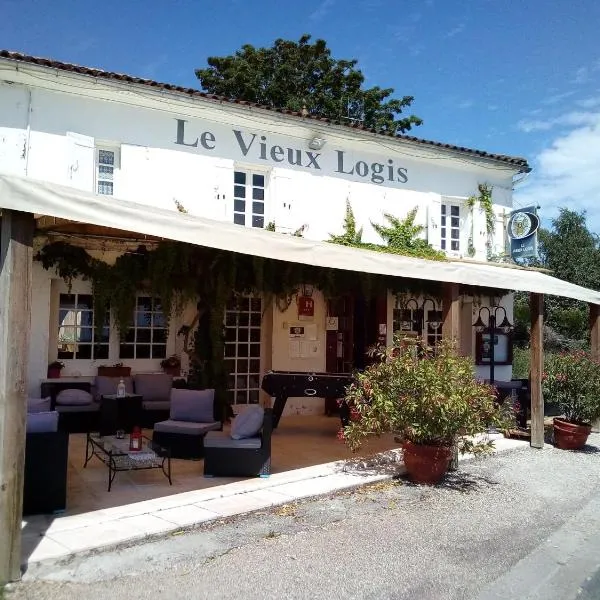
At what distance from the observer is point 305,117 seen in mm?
11547

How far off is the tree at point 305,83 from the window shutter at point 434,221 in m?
11.0

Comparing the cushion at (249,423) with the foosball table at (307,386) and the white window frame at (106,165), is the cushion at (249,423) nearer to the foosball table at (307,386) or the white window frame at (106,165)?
the foosball table at (307,386)

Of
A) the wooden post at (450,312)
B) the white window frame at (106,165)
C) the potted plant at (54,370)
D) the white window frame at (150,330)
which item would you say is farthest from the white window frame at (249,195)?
the wooden post at (450,312)

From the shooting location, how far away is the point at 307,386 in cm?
905

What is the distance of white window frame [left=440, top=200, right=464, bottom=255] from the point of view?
44.2 ft

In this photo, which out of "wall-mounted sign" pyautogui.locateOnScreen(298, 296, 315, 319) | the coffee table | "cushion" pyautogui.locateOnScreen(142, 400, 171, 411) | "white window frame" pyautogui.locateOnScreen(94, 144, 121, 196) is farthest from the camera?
"wall-mounted sign" pyautogui.locateOnScreen(298, 296, 315, 319)

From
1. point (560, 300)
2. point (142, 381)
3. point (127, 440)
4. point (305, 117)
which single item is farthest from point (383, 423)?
point (560, 300)

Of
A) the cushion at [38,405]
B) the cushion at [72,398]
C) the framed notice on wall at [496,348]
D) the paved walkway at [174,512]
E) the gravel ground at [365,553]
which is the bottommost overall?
the gravel ground at [365,553]

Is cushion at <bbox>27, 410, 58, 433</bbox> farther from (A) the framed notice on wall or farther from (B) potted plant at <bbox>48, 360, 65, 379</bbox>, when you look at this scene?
(A) the framed notice on wall

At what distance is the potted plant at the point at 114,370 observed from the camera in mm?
9883

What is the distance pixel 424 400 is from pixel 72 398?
5454 mm

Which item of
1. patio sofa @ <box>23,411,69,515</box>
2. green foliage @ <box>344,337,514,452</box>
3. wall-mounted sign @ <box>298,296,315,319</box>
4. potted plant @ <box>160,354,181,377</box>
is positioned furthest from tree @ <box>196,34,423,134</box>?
patio sofa @ <box>23,411,69,515</box>

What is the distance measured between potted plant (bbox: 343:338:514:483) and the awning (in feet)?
3.39

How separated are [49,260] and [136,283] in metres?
1.40
